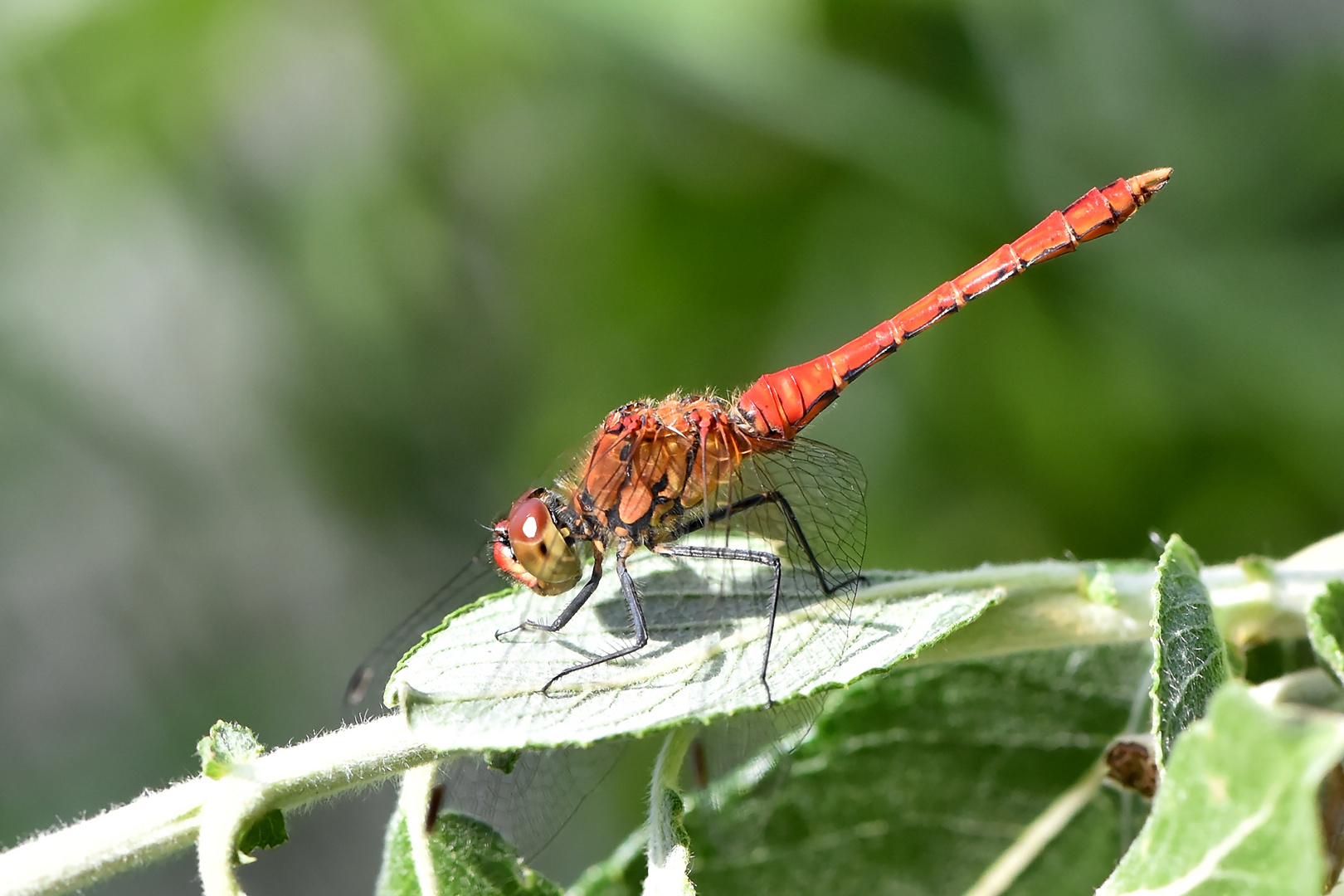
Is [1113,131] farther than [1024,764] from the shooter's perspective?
Yes

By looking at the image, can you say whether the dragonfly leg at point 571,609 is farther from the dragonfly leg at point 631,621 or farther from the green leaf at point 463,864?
the green leaf at point 463,864

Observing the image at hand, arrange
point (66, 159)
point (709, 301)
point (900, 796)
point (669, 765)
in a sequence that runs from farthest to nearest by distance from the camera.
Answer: point (66, 159), point (709, 301), point (900, 796), point (669, 765)

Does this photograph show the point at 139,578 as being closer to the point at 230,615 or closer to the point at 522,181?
the point at 230,615

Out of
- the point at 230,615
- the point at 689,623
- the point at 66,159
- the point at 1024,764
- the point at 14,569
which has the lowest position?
the point at 1024,764

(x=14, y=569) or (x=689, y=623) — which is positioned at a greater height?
(x=14, y=569)

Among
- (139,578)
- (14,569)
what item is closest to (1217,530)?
(139,578)
